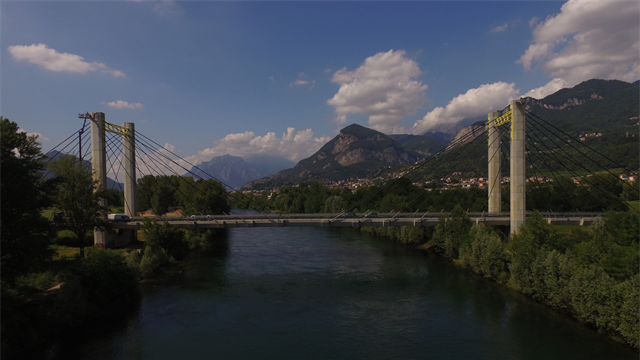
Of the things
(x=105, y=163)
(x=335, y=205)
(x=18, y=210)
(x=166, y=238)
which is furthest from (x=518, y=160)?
(x=335, y=205)

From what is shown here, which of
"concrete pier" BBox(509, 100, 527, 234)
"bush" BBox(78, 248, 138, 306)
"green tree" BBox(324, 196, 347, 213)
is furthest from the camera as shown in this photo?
"green tree" BBox(324, 196, 347, 213)

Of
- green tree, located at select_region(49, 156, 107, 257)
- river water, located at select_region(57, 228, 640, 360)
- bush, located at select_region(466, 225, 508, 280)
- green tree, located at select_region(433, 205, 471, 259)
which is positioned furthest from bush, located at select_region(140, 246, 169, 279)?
bush, located at select_region(466, 225, 508, 280)

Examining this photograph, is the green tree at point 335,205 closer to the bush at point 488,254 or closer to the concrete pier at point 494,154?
the concrete pier at point 494,154

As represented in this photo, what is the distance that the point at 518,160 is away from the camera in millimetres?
25562

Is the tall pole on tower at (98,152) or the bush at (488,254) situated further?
the tall pole on tower at (98,152)

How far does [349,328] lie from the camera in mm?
17188

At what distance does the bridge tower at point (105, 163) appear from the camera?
27.8 meters

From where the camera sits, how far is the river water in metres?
14.8

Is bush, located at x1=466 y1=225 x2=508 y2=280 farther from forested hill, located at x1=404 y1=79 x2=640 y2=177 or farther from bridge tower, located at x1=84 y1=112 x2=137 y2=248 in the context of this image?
forested hill, located at x1=404 y1=79 x2=640 y2=177

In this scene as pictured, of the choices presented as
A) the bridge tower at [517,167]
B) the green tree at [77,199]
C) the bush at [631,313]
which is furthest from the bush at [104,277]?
the bridge tower at [517,167]

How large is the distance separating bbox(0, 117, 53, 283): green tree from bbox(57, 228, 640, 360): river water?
4.16 m

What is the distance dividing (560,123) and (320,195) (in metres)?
127

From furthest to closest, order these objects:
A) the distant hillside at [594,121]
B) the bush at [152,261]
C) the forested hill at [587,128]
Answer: the distant hillside at [594,121] → the forested hill at [587,128] → the bush at [152,261]

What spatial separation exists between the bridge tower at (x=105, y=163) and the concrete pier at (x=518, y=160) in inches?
1212
